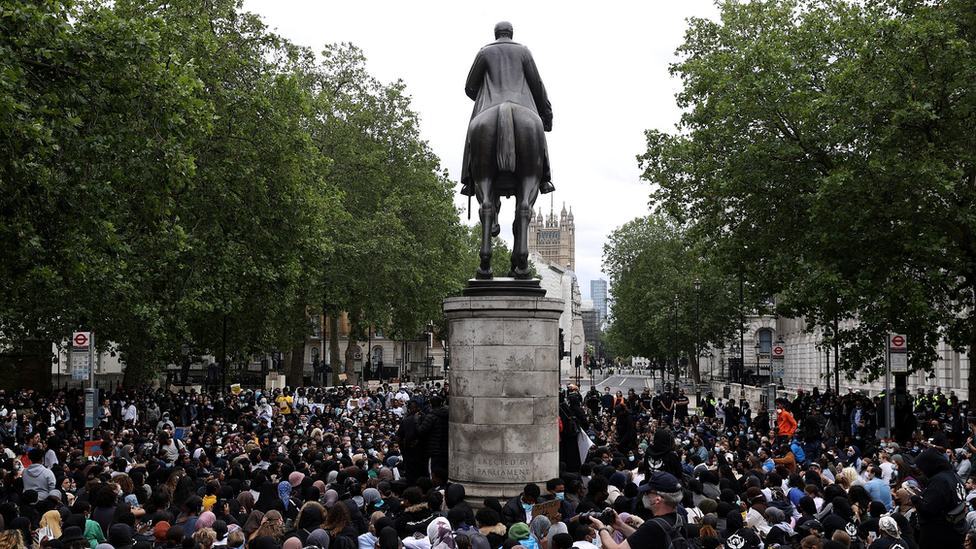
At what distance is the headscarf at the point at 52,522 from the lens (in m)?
9.65

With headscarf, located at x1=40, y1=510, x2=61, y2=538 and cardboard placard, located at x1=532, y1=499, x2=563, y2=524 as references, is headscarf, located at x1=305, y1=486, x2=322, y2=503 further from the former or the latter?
headscarf, located at x1=40, y1=510, x2=61, y2=538

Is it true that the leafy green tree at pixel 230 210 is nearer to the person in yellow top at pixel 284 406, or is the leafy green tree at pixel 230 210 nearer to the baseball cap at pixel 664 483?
the person in yellow top at pixel 284 406

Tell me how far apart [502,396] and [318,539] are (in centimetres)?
380

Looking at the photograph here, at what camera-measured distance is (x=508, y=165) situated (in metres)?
12.2

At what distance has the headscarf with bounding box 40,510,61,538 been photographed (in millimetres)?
9648

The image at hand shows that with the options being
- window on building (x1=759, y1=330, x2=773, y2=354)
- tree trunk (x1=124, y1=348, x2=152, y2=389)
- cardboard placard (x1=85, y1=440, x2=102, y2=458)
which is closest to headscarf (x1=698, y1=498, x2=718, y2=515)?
cardboard placard (x1=85, y1=440, x2=102, y2=458)

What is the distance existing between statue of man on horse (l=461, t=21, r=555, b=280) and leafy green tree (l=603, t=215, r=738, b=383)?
53.7 m

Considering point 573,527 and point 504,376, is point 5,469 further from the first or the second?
point 573,527

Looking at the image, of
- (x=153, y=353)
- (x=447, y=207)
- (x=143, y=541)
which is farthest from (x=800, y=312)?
(x=447, y=207)

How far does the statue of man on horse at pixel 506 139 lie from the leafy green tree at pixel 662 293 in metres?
53.7

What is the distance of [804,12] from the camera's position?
3133cm

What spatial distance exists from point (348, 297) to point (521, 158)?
3278 cm

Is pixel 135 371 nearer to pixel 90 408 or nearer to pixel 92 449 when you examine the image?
pixel 90 408

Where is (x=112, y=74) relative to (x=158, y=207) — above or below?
above
